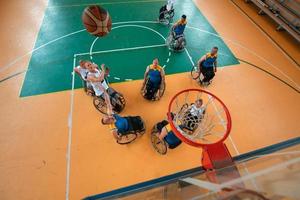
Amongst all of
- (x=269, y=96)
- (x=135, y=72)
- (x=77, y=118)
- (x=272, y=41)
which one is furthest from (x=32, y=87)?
(x=272, y=41)

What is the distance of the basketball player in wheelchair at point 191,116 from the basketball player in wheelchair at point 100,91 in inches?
58.4

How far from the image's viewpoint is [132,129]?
4180 millimetres

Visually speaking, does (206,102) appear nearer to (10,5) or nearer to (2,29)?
(2,29)

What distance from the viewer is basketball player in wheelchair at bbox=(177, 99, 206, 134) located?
13.4ft

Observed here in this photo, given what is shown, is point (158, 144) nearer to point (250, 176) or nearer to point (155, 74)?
point (155, 74)

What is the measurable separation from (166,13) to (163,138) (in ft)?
15.6

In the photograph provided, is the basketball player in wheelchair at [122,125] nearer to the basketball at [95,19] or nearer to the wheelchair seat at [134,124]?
the wheelchair seat at [134,124]

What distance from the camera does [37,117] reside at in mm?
4859

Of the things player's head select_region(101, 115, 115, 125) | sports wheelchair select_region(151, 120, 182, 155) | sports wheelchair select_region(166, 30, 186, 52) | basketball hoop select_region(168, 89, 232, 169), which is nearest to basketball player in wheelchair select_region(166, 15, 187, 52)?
sports wheelchair select_region(166, 30, 186, 52)

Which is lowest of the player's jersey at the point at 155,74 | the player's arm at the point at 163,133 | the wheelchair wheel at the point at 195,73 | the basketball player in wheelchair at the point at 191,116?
the player's arm at the point at 163,133

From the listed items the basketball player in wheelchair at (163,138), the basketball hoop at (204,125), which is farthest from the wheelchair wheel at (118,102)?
the basketball hoop at (204,125)

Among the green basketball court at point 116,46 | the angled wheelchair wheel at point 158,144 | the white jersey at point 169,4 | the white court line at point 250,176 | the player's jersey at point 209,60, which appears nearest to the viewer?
the white court line at point 250,176

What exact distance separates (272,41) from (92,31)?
632cm

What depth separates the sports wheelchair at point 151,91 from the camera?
5.00 m
